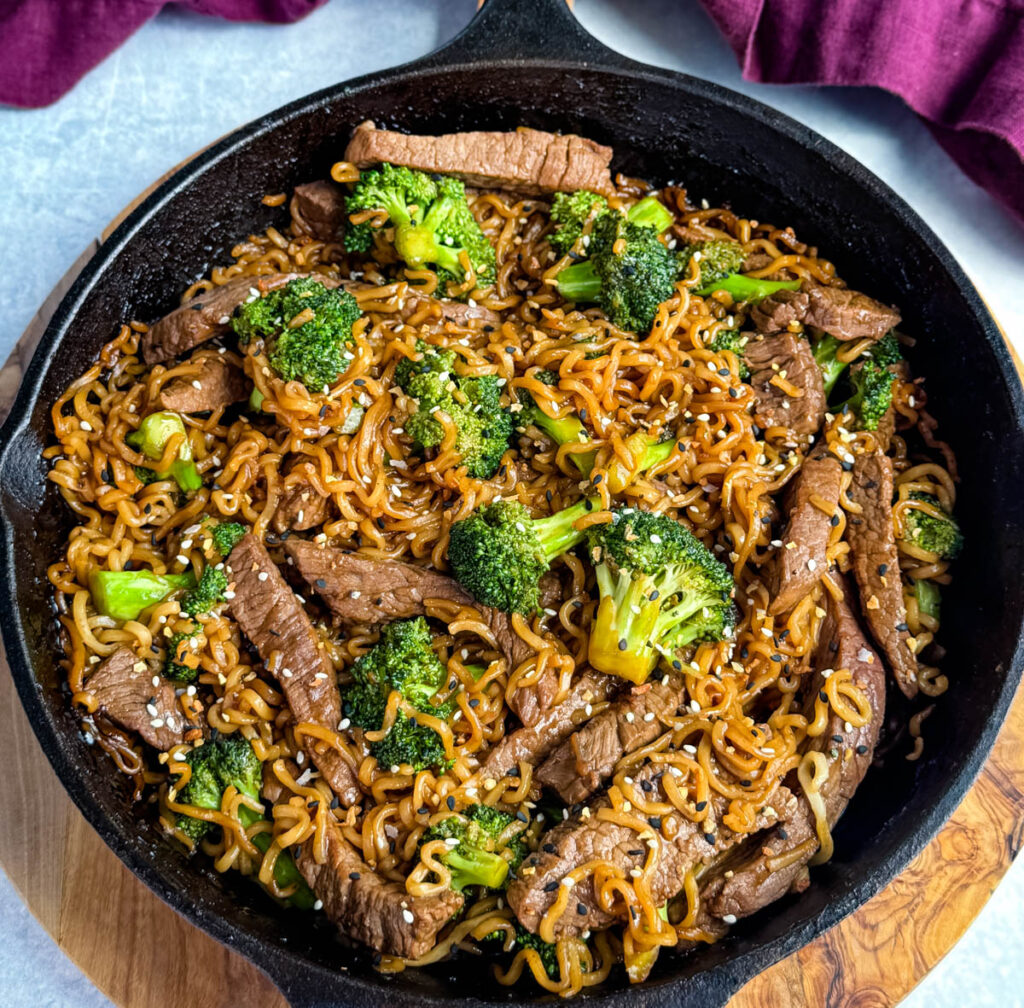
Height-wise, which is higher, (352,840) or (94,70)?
(94,70)

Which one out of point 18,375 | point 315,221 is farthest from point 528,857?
point 18,375

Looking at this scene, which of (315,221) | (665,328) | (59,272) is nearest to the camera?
(665,328)

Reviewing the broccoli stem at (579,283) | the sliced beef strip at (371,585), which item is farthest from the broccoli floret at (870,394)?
the sliced beef strip at (371,585)

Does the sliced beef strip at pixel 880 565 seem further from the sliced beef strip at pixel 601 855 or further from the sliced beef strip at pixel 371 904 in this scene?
the sliced beef strip at pixel 371 904

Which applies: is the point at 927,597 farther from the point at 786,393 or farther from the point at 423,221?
the point at 423,221

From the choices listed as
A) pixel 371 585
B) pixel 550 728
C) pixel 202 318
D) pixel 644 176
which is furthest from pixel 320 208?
pixel 550 728

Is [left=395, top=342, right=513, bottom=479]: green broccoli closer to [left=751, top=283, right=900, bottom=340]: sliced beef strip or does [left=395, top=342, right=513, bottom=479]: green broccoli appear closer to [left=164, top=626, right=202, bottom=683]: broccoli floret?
[left=164, top=626, right=202, bottom=683]: broccoli floret

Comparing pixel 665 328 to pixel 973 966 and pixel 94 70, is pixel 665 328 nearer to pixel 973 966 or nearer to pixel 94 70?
pixel 973 966
